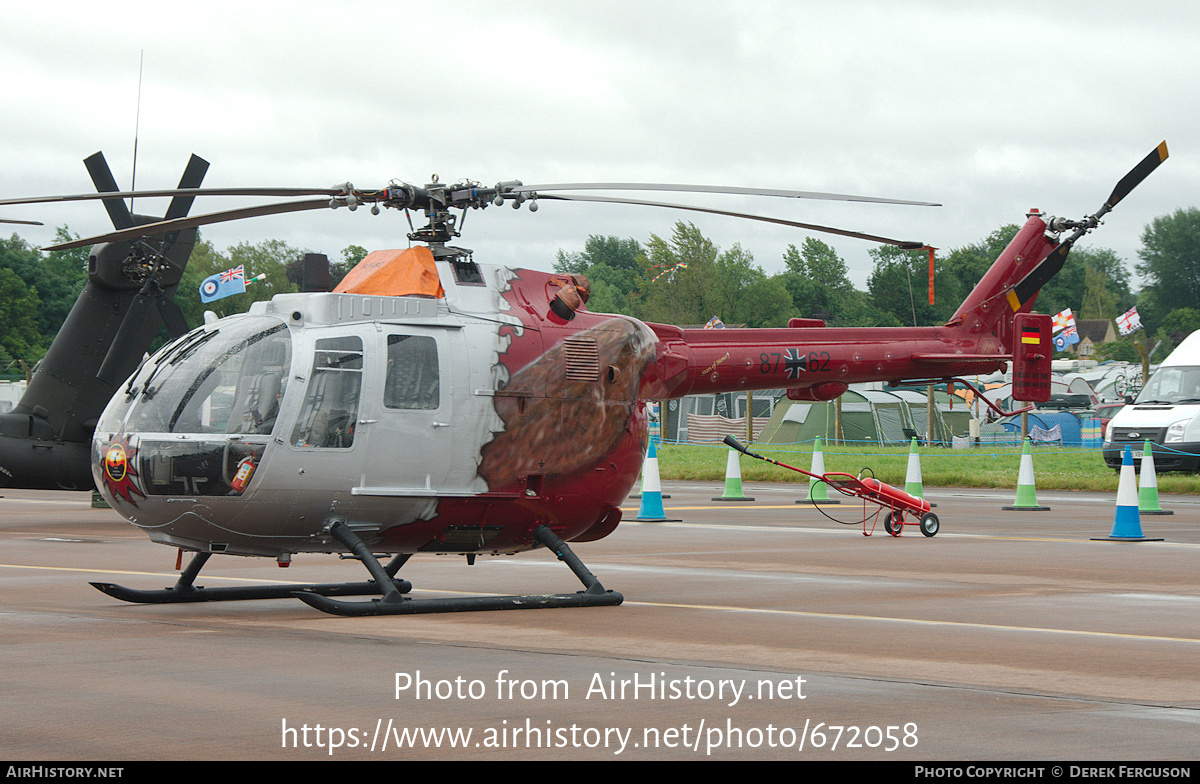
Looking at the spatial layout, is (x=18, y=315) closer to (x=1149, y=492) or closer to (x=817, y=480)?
(x=817, y=480)

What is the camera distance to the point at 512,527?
34.1 feet

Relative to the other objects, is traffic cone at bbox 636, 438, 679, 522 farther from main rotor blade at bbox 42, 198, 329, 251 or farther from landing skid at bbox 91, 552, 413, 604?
main rotor blade at bbox 42, 198, 329, 251

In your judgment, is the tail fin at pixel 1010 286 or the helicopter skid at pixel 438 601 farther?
the tail fin at pixel 1010 286

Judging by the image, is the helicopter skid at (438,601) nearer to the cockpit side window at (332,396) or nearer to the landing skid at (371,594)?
the landing skid at (371,594)

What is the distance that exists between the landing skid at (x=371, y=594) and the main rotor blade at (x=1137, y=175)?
949 centimetres

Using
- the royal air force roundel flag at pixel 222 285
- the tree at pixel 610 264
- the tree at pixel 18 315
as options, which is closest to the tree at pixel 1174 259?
the tree at pixel 610 264

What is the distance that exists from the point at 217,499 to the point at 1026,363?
1035 cm

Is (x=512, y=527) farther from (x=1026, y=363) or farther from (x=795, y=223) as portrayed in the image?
(x=1026, y=363)

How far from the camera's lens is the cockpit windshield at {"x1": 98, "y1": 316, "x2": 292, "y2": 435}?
30.2 ft

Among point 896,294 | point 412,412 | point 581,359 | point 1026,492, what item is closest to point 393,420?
point 412,412

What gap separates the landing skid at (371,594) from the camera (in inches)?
361

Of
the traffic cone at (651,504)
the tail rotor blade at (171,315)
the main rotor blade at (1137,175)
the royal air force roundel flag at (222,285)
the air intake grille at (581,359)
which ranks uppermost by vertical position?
the main rotor blade at (1137,175)

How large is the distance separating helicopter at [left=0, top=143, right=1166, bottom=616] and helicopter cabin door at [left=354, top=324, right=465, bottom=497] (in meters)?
0.01

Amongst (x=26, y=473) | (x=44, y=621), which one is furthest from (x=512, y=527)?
(x=26, y=473)
